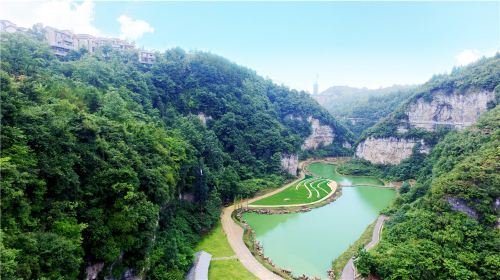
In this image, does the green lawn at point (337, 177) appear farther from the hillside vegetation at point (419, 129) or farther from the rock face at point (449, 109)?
the rock face at point (449, 109)

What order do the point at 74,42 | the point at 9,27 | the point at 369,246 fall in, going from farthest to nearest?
1. the point at 74,42
2. the point at 9,27
3. the point at 369,246

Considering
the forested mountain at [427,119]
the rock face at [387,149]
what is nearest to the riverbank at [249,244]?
the forested mountain at [427,119]

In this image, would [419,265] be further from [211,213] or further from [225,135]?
[225,135]

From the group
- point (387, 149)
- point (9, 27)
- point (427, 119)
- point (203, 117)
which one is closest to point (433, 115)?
point (427, 119)

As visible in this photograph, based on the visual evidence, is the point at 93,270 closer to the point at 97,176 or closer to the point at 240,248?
the point at 97,176

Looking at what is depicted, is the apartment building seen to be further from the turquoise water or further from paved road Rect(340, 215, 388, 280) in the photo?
paved road Rect(340, 215, 388, 280)
